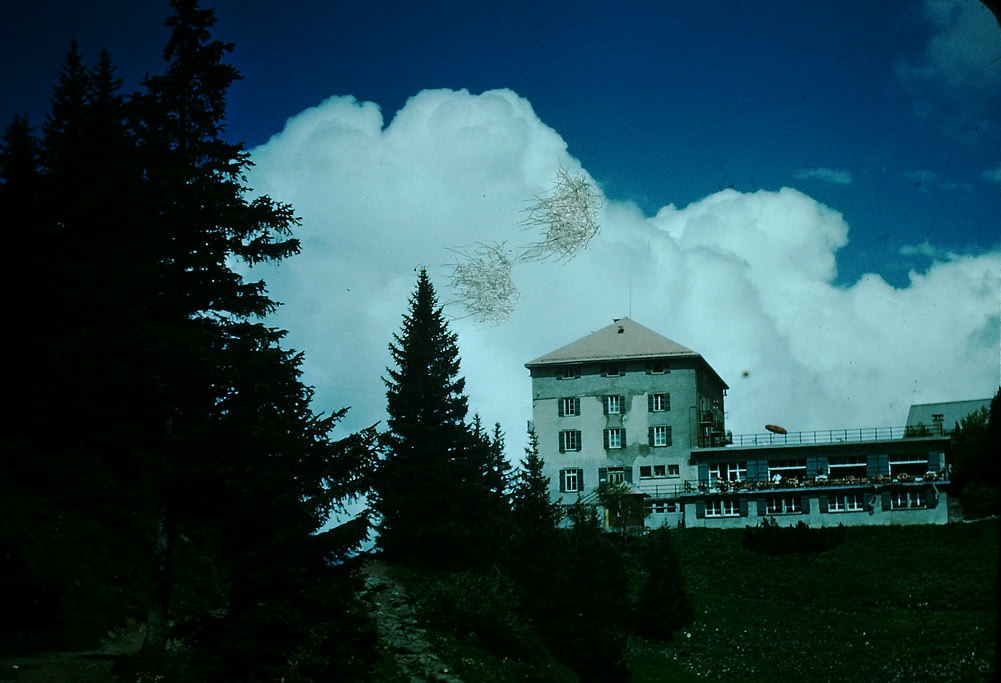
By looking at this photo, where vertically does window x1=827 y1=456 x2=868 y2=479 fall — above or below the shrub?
above

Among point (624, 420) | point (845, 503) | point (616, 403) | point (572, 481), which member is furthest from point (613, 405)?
point (845, 503)

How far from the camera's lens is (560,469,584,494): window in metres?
80.8

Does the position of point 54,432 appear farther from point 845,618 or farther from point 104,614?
point 845,618

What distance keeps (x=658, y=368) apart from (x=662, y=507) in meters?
12.0

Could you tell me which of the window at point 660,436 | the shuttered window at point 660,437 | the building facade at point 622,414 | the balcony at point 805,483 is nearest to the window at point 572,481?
the building facade at point 622,414

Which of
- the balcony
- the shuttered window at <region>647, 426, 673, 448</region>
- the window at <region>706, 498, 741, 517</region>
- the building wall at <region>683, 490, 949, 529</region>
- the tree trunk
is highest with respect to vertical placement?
the shuttered window at <region>647, 426, 673, 448</region>

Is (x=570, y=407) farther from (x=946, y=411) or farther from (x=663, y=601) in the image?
(x=946, y=411)

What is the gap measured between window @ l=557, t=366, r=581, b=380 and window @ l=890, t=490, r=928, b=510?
2695 centimetres

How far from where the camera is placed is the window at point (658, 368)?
8069 cm

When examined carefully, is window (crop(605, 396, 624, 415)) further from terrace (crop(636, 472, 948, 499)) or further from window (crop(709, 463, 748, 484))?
window (crop(709, 463, 748, 484))

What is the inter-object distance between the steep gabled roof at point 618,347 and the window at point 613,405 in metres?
3.33

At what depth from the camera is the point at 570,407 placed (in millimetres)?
82312

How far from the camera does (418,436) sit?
41.1 metres

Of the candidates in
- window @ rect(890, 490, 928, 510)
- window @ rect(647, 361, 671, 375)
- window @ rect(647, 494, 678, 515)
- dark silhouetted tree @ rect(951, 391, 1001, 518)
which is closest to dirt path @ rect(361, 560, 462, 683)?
dark silhouetted tree @ rect(951, 391, 1001, 518)
